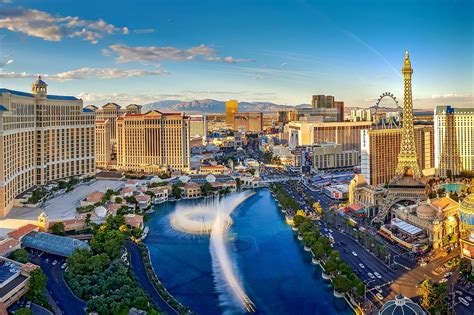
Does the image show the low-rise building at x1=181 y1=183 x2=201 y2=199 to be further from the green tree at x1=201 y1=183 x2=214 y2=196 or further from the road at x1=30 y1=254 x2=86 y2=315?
the road at x1=30 y1=254 x2=86 y2=315

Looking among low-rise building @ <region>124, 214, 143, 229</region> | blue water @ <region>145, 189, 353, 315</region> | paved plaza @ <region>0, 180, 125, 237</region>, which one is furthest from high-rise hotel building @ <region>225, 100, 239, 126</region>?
low-rise building @ <region>124, 214, 143, 229</region>

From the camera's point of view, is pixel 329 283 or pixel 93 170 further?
pixel 93 170

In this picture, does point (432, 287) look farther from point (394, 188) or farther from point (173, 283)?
point (394, 188)

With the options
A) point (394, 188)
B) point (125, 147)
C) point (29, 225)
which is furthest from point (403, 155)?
point (125, 147)

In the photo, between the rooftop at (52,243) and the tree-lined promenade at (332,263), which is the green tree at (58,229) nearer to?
the rooftop at (52,243)

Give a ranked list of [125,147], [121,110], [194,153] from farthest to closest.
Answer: [194,153]
[121,110]
[125,147]

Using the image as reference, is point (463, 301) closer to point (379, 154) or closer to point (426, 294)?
point (426, 294)
